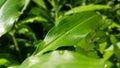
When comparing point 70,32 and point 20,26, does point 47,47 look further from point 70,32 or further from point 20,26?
point 20,26

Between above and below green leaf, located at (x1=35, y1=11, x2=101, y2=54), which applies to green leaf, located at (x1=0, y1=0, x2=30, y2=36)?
above

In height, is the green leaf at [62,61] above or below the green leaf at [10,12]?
below

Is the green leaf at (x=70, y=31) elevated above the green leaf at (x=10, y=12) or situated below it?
below
